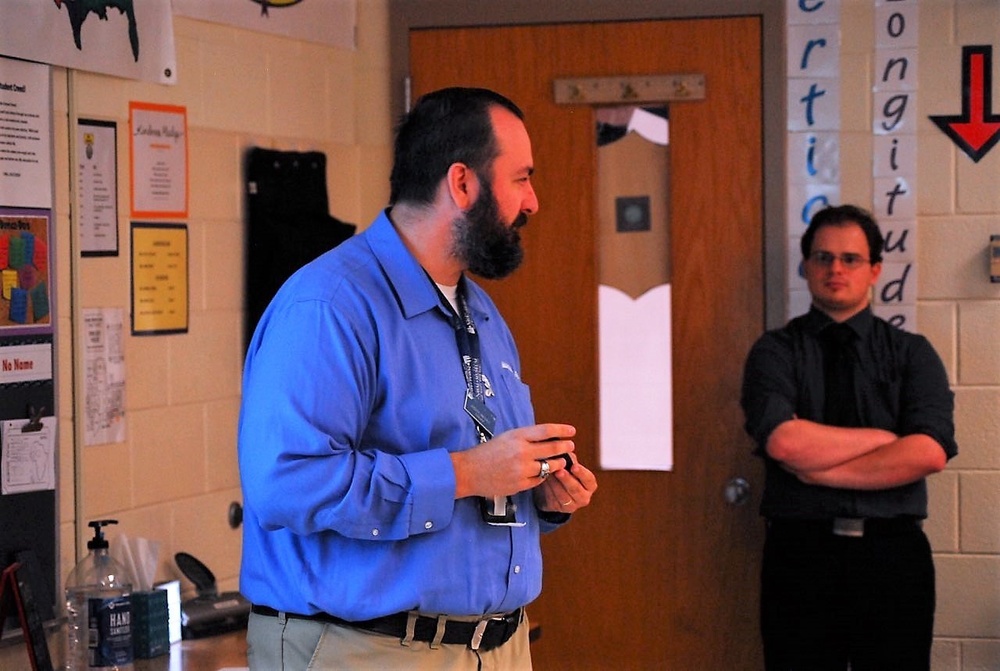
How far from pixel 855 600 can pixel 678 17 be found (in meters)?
1.63

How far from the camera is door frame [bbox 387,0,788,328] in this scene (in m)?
3.29

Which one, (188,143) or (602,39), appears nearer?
(188,143)

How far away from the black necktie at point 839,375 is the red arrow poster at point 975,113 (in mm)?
643

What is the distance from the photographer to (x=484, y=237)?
1904 millimetres

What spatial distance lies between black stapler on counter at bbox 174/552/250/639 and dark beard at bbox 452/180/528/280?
40.8 inches

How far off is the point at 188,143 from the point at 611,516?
1.53m

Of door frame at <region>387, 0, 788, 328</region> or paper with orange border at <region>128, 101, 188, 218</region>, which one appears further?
door frame at <region>387, 0, 788, 328</region>

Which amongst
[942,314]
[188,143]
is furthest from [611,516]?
[188,143]

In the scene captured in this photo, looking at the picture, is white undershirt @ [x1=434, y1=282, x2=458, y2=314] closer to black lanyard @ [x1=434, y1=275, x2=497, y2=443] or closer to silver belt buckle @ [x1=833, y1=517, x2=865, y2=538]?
black lanyard @ [x1=434, y1=275, x2=497, y2=443]

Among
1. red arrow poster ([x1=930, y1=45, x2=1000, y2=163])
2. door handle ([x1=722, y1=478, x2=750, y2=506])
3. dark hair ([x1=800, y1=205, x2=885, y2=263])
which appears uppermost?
red arrow poster ([x1=930, y1=45, x2=1000, y2=163])

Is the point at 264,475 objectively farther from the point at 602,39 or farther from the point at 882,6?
the point at 882,6

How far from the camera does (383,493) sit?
1654 millimetres

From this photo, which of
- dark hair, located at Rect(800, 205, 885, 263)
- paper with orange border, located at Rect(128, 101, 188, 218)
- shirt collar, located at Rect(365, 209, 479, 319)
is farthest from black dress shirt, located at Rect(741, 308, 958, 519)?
paper with orange border, located at Rect(128, 101, 188, 218)

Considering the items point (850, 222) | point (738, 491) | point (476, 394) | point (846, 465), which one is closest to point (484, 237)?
point (476, 394)
